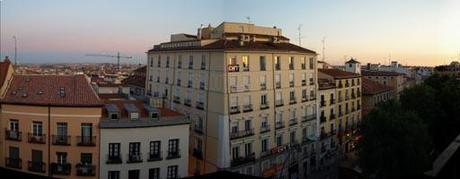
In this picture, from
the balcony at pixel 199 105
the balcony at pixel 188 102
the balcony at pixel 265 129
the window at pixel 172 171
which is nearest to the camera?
the window at pixel 172 171

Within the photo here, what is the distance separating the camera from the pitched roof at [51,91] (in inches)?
256

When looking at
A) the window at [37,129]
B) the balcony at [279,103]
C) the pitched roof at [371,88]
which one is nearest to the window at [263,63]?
the balcony at [279,103]

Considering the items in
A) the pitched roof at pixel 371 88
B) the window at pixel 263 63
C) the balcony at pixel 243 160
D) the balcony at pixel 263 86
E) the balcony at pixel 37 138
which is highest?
the window at pixel 263 63

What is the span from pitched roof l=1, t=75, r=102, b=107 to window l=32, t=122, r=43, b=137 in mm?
309

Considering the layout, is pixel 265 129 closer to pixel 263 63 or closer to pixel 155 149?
pixel 263 63

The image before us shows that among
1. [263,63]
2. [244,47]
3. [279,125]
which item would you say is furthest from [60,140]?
[279,125]

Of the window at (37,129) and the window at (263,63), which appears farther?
the window at (263,63)

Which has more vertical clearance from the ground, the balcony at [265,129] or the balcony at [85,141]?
the balcony at [85,141]

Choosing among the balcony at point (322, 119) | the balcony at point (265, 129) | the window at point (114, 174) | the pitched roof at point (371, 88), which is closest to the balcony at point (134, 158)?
the window at point (114, 174)

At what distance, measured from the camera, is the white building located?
6464 mm

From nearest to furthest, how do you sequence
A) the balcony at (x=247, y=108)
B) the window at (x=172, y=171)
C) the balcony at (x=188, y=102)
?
the window at (x=172, y=171) → the balcony at (x=247, y=108) → the balcony at (x=188, y=102)

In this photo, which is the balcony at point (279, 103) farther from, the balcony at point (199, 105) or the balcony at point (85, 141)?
the balcony at point (85, 141)

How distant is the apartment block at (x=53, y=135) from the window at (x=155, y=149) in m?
0.77

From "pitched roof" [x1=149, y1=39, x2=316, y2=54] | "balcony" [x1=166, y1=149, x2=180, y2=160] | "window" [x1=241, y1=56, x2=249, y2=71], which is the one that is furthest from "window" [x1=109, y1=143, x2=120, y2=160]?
"window" [x1=241, y1=56, x2=249, y2=71]
